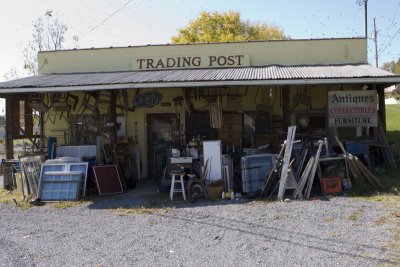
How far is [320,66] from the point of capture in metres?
12.6

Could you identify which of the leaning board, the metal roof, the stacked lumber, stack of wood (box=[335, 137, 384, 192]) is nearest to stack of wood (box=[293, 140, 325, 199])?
stack of wood (box=[335, 137, 384, 192])

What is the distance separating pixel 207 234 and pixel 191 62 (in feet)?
26.2

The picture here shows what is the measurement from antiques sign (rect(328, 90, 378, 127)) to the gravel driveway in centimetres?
294

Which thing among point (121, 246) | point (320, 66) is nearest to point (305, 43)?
point (320, 66)

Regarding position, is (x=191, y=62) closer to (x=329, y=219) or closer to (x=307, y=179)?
(x=307, y=179)

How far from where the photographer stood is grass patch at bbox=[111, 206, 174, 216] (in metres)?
8.42

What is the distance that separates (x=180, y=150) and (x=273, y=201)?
10.6 ft

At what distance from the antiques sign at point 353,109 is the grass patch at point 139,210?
524cm

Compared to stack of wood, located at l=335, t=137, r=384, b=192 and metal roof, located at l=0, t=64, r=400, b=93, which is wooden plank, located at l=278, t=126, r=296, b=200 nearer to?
stack of wood, located at l=335, t=137, r=384, b=192

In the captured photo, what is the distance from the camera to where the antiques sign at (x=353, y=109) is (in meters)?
11.0

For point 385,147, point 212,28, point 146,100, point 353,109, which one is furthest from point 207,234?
point 212,28

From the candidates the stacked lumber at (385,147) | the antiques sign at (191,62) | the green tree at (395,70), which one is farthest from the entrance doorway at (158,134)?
the green tree at (395,70)

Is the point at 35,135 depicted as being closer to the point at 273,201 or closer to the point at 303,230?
the point at 273,201

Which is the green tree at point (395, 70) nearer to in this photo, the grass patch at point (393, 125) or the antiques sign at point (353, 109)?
the grass patch at point (393, 125)
